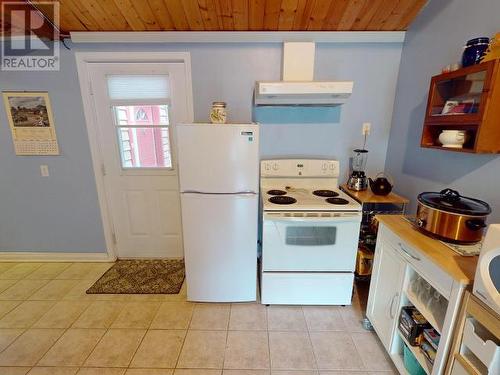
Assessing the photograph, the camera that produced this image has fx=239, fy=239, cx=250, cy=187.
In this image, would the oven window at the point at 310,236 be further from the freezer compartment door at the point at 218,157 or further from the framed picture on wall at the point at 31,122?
the framed picture on wall at the point at 31,122

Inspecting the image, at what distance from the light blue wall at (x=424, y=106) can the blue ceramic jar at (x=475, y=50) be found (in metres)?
0.20

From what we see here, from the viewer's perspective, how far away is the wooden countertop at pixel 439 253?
1047mm

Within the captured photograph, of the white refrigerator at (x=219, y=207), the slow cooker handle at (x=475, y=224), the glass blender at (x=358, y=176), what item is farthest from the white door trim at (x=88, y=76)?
the slow cooker handle at (x=475, y=224)

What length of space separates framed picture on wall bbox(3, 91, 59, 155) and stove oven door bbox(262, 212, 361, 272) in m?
2.35

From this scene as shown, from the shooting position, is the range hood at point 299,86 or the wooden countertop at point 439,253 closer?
the wooden countertop at point 439,253

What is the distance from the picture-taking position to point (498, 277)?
3.18 ft

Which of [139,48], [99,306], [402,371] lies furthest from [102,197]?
[402,371]

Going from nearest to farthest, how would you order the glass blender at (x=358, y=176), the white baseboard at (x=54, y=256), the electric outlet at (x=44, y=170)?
the glass blender at (x=358, y=176)
the electric outlet at (x=44, y=170)
the white baseboard at (x=54, y=256)

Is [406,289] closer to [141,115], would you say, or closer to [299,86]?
[299,86]

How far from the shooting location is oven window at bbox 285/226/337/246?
191 cm

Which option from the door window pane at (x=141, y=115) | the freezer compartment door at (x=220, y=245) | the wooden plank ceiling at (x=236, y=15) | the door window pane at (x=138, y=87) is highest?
the wooden plank ceiling at (x=236, y=15)

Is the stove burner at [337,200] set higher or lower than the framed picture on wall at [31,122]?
lower

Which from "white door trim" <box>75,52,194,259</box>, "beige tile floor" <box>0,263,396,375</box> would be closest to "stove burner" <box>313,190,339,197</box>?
"beige tile floor" <box>0,263,396,375</box>

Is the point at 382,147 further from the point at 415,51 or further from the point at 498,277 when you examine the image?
the point at 498,277
